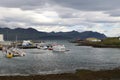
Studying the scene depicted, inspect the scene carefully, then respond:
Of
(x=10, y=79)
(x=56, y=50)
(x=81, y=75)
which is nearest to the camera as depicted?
(x=10, y=79)

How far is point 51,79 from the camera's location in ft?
145

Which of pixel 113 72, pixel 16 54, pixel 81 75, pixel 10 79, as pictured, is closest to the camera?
pixel 10 79

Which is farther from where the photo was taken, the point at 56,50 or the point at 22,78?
the point at 56,50

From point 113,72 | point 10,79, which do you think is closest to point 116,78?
point 113,72

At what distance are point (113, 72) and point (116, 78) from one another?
223 inches

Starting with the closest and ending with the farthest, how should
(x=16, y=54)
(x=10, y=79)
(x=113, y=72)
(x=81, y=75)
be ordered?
(x=10, y=79) → (x=81, y=75) → (x=113, y=72) → (x=16, y=54)

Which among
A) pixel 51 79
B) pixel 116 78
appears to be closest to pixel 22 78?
pixel 51 79

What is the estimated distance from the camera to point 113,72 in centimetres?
5066

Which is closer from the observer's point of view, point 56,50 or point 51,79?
point 51,79

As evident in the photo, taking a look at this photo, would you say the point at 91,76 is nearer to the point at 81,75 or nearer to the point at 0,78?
the point at 81,75

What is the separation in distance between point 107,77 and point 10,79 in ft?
50.1

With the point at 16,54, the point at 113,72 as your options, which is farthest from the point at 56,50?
the point at 113,72

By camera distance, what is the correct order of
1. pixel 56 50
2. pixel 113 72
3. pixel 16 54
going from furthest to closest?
pixel 56 50, pixel 16 54, pixel 113 72

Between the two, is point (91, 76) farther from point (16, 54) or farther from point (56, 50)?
point (56, 50)
